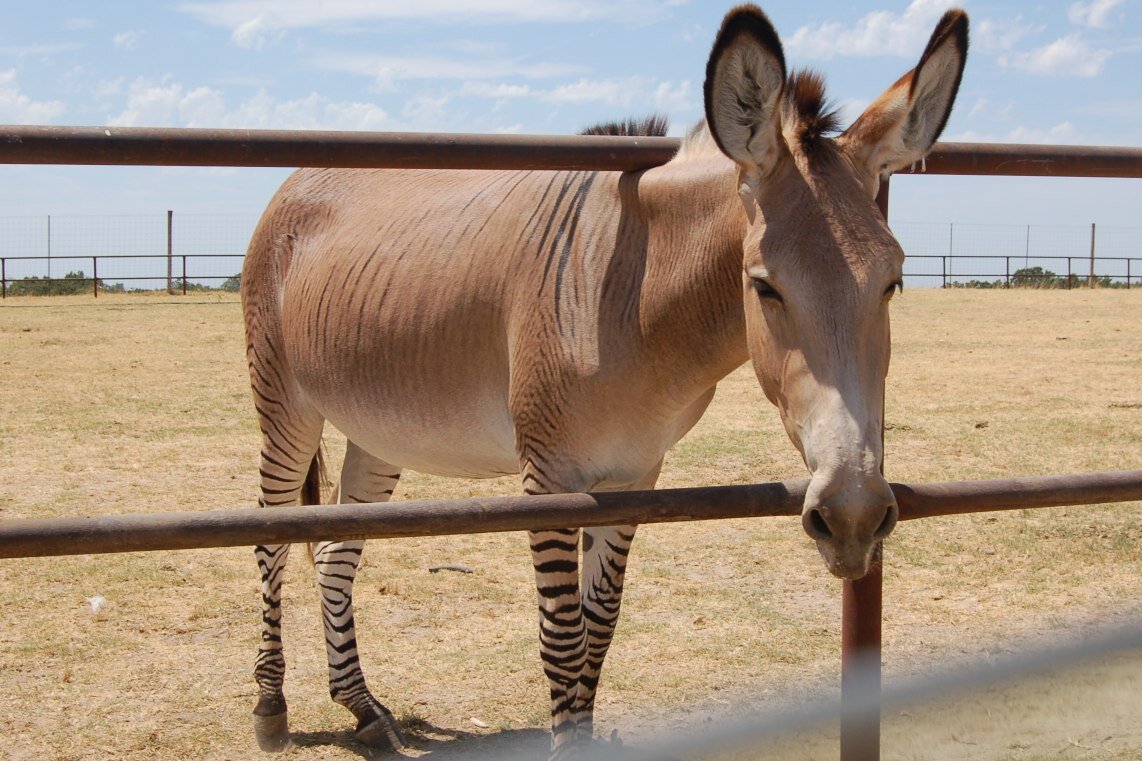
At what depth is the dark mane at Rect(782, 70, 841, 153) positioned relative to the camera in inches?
109

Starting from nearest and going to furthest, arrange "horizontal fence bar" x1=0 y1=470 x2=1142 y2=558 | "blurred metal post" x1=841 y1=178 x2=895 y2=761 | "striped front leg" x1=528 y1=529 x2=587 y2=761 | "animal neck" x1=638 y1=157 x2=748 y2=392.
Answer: "horizontal fence bar" x1=0 y1=470 x2=1142 y2=558
"blurred metal post" x1=841 y1=178 x2=895 y2=761
"animal neck" x1=638 y1=157 x2=748 y2=392
"striped front leg" x1=528 y1=529 x2=587 y2=761

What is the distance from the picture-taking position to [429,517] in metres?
2.18

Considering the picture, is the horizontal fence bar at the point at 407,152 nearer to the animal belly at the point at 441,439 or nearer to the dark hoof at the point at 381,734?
the animal belly at the point at 441,439

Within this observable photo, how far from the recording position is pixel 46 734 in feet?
14.6

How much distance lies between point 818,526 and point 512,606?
159 inches

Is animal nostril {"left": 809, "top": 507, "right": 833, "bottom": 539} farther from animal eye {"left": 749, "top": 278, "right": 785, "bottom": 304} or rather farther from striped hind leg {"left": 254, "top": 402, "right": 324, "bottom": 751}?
striped hind leg {"left": 254, "top": 402, "right": 324, "bottom": 751}

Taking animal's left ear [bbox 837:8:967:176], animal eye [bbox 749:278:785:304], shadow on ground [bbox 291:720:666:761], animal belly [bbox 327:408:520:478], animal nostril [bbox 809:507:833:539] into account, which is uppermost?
animal's left ear [bbox 837:8:967:176]

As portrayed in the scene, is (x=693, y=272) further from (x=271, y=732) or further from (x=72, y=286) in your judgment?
(x=72, y=286)

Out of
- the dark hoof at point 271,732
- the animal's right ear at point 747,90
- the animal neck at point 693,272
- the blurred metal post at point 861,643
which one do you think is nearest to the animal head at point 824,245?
the animal's right ear at point 747,90

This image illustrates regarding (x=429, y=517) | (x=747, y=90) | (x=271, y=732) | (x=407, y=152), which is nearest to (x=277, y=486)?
(x=271, y=732)

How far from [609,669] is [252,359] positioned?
2.37 metres

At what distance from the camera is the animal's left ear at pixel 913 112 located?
2.68 meters

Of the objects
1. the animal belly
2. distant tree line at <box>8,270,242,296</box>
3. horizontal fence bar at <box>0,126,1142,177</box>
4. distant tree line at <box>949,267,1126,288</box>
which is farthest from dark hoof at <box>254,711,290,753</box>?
distant tree line at <box>949,267,1126,288</box>

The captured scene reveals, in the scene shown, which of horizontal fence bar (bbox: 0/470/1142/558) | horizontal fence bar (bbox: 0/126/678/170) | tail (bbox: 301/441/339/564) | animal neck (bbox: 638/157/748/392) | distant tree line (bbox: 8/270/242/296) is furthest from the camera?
distant tree line (bbox: 8/270/242/296)
